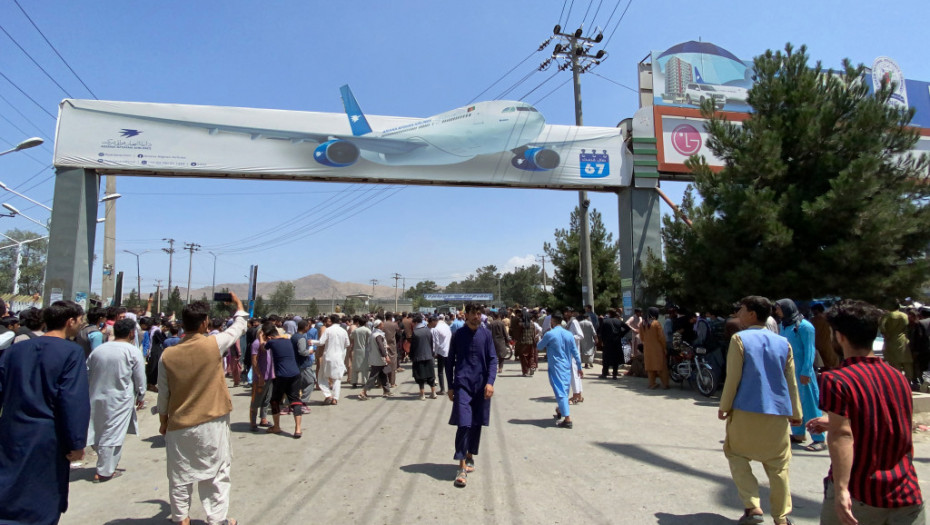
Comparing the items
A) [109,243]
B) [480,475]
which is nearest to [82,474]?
[480,475]

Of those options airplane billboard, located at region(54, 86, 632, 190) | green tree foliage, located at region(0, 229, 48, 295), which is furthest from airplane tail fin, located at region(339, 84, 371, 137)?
green tree foliage, located at region(0, 229, 48, 295)

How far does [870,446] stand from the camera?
235 cm

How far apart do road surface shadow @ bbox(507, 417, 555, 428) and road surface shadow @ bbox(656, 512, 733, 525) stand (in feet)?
11.2

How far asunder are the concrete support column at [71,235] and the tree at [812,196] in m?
17.1

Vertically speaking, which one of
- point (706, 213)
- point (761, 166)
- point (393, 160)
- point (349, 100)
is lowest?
point (706, 213)

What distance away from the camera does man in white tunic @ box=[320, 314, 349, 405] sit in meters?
9.95

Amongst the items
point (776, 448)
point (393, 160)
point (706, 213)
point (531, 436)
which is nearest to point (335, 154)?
point (393, 160)

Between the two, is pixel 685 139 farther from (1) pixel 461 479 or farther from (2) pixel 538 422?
(1) pixel 461 479

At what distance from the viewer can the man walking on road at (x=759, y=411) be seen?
375 centimetres

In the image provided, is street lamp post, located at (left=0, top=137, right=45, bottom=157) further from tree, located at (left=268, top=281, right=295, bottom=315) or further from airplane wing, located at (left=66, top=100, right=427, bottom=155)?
tree, located at (left=268, top=281, right=295, bottom=315)

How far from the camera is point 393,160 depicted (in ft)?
56.7

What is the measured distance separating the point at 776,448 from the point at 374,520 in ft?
10.1

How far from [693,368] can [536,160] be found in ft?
31.3

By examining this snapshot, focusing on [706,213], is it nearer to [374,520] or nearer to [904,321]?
[904,321]
